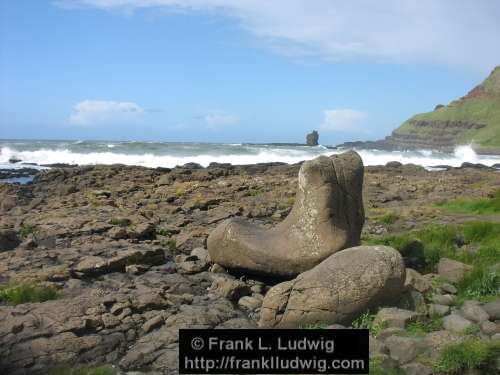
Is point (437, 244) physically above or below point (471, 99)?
below

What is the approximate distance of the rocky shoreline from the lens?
614cm

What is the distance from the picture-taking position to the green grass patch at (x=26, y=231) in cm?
1288

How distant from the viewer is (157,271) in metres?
9.59

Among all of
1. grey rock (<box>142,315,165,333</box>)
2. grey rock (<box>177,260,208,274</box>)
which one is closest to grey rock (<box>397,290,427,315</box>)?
grey rock (<box>142,315,165,333</box>)

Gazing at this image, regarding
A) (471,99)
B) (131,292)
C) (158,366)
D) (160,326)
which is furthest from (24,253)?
(471,99)

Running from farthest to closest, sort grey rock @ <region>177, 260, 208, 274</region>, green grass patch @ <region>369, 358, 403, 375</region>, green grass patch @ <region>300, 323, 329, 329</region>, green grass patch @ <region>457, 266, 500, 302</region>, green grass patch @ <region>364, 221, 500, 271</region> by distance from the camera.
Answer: grey rock @ <region>177, 260, 208, 274</region>, green grass patch @ <region>364, 221, 500, 271</region>, green grass patch @ <region>457, 266, 500, 302</region>, green grass patch @ <region>300, 323, 329, 329</region>, green grass patch @ <region>369, 358, 403, 375</region>

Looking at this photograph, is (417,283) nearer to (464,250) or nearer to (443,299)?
(443,299)

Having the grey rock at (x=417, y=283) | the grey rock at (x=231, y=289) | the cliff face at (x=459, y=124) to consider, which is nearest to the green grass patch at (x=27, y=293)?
the grey rock at (x=231, y=289)

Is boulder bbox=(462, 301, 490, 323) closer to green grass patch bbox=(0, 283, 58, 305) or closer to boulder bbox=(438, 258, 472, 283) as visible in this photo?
boulder bbox=(438, 258, 472, 283)

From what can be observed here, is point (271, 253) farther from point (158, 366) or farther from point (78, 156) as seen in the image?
point (78, 156)

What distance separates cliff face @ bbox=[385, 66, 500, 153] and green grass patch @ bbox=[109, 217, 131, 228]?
265 feet

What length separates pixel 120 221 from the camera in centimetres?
1353

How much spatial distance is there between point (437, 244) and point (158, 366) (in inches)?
241

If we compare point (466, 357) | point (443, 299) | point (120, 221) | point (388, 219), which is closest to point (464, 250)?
point (443, 299)
